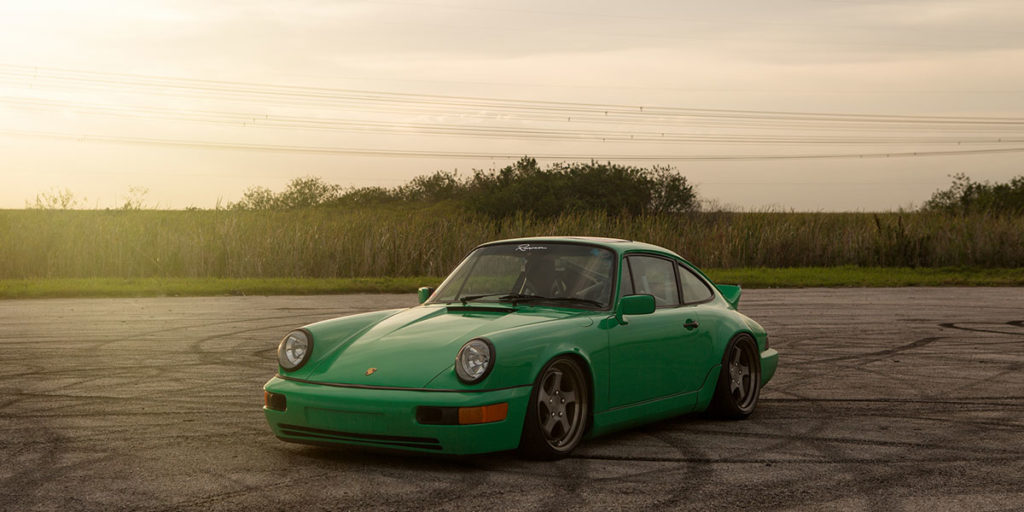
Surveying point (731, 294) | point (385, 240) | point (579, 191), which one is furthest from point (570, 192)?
point (731, 294)

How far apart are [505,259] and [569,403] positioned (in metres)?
1.32

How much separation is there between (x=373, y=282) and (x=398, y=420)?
19.8 meters

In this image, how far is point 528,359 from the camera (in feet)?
20.2

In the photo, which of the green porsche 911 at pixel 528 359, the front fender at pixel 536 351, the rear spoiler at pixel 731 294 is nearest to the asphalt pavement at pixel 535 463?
the green porsche 911 at pixel 528 359

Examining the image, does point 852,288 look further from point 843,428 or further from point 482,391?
point 482,391

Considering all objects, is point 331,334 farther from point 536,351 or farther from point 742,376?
point 742,376

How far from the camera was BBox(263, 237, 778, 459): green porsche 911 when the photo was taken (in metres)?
5.97

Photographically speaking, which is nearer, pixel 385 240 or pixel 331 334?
pixel 331 334

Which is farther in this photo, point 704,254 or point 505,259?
point 704,254

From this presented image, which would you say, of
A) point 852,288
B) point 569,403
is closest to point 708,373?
point 569,403

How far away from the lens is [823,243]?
115 ft

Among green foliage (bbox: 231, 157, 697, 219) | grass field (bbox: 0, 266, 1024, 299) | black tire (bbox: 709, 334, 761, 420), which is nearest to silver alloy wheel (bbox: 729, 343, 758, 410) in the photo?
black tire (bbox: 709, 334, 761, 420)

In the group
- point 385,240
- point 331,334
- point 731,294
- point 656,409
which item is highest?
point 385,240

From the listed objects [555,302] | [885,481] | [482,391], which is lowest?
[885,481]
